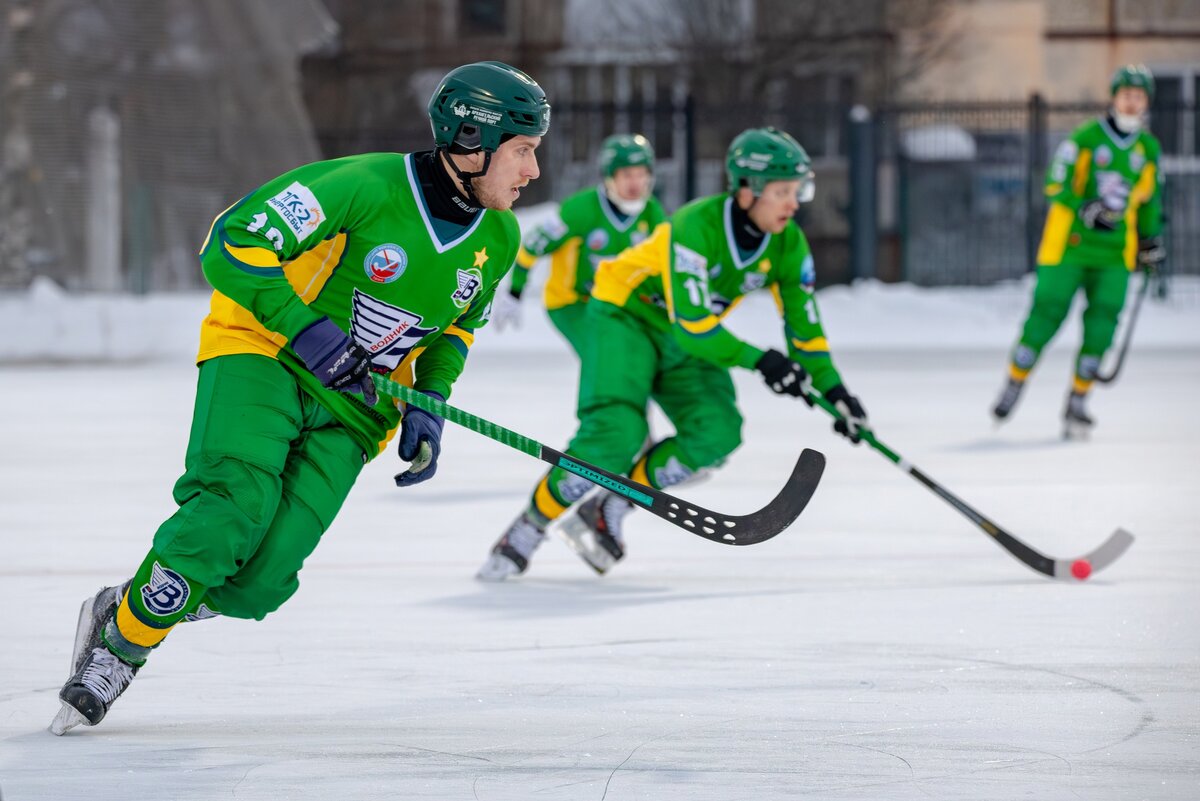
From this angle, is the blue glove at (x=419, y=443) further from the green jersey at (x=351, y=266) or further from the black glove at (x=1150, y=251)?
the black glove at (x=1150, y=251)

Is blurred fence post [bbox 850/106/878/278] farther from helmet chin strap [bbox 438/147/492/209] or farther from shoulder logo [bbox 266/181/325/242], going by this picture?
shoulder logo [bbox 266/181/325/242]

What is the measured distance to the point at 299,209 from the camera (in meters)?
3.37

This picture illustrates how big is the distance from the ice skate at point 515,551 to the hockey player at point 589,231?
2.28 meters

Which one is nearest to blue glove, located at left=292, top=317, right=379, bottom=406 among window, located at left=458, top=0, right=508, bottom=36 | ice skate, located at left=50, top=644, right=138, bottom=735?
ice skate, located at left=50, top=644, right=138, bottom=735

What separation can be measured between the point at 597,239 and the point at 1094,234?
2401 millimetres

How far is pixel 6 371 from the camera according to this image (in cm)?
1173

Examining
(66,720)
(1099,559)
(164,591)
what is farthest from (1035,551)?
(66,720)

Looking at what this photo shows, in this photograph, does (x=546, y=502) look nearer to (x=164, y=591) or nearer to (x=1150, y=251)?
(x=164, y=591)

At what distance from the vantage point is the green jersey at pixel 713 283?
497cm

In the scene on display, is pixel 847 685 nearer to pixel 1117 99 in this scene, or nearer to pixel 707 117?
pixel 1117 99

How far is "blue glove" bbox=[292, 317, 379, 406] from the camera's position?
3277 mm

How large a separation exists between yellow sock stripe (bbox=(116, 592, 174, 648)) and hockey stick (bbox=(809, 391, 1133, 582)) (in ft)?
6.88

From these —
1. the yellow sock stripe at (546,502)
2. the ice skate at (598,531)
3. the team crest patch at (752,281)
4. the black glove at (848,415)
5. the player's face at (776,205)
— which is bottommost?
the ice skate at (598,531)

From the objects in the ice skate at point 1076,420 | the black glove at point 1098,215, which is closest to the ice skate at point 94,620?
the ice skate at point 1076,420
